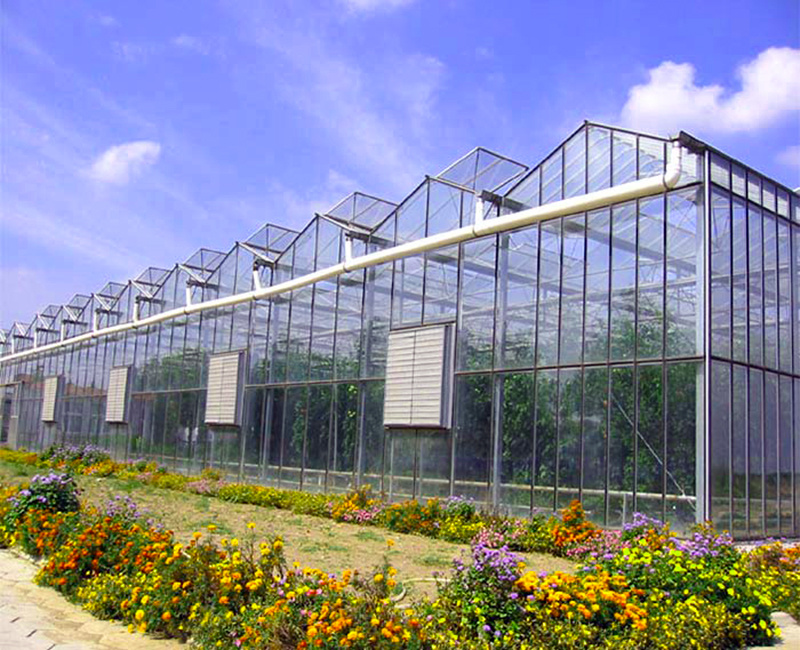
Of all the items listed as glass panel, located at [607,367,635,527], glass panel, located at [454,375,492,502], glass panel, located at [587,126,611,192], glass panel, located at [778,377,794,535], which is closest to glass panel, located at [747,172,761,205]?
glass panel, located at [587,126,611,192]

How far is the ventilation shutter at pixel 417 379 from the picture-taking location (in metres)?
17.8

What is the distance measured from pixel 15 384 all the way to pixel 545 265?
3934 centimetres

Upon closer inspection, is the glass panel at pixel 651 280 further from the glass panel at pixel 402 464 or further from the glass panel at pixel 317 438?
the glass panel at pixel 317 438

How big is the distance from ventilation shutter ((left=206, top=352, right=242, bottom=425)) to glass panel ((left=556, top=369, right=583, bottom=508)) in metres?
→ 12.7

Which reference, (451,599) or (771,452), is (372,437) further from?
(451,599)

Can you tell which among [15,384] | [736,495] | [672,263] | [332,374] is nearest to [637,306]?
[672,263]

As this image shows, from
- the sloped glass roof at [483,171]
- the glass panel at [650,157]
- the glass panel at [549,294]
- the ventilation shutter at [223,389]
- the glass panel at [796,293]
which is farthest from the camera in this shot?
the ventilation shutter at [223,389]

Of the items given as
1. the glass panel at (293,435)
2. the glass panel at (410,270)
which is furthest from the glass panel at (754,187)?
the glass panel at (293,435)

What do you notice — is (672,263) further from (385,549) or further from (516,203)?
(385,549)

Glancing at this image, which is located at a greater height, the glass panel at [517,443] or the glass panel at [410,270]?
the glass panel at [410,270]

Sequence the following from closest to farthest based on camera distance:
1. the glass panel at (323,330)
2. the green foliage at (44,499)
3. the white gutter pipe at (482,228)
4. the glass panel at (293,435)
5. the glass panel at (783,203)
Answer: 1. the green foliage at (44,499)
2. the white gutter pipe at (482,228)
3. the glass panel at (783,203)
4. the glass panel at (323,330)
5. the glass panel at (293,435)

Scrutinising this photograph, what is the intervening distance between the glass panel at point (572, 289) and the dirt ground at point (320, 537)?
4088 millimetres

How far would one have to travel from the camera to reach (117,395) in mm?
33156

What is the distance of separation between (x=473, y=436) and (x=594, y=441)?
3078 millimetres
